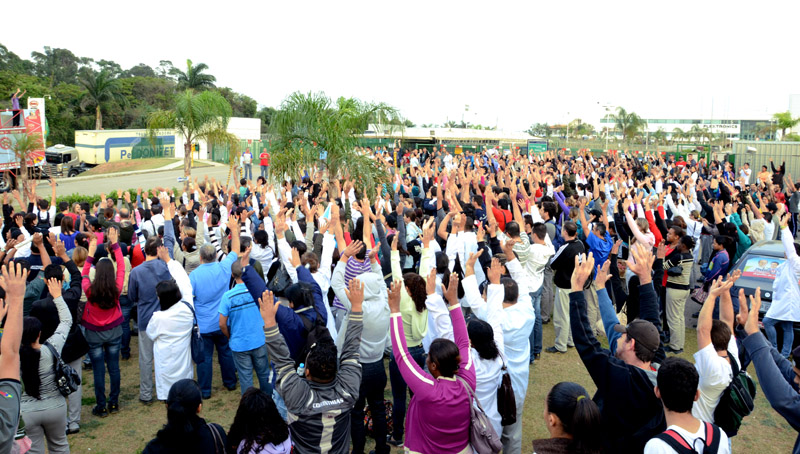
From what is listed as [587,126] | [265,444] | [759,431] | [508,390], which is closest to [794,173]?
[759,431]

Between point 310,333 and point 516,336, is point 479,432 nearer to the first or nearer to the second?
point 516,336

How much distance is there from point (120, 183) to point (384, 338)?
25.9 metres

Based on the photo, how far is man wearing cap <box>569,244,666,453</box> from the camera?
338 cm

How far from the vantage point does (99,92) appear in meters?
47.3

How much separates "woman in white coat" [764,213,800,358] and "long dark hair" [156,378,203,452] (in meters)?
6.27

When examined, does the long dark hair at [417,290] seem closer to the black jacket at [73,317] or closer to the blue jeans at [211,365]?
the blue jeans at [211,365]

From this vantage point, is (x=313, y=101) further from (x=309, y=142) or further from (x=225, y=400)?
(x=225, y=400)

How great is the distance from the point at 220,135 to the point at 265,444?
19.9 m

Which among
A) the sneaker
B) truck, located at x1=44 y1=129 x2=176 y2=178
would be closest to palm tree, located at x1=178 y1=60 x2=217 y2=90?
truck, located at x1=44 y1=129 x2=176 y2=178

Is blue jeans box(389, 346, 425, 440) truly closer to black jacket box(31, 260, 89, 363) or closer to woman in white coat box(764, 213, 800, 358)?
black jacket box(31, 260, 89, 363)

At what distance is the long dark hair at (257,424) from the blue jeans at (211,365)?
2.98m

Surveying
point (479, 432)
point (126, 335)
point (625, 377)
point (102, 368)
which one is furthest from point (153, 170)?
point (625, 377)

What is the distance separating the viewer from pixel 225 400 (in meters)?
6.26

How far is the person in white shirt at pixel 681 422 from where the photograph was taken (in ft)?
9.23
